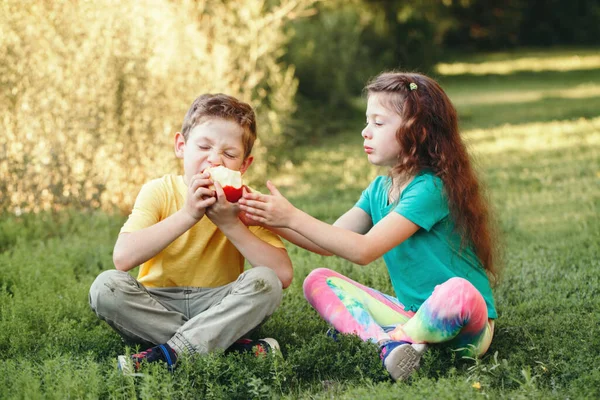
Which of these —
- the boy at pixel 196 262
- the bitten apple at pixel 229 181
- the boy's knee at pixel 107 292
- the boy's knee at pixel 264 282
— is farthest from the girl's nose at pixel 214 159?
the boy's knee at pixel 107 292

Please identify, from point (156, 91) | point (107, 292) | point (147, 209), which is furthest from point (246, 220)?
point (156, 91)

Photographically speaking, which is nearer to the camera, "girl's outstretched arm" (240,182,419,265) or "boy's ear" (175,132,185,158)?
"girl's outstretched arm" (240,182,419,265)

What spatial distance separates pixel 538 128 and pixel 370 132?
8298 millimetres

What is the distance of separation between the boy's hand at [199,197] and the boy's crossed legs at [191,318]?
34 cm

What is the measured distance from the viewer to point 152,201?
11.4 ft

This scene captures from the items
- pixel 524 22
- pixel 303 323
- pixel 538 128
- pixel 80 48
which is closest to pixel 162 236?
pixel 303 323

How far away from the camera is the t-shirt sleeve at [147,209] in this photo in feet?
11.1

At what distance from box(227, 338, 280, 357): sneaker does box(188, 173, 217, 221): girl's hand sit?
58 centimetres

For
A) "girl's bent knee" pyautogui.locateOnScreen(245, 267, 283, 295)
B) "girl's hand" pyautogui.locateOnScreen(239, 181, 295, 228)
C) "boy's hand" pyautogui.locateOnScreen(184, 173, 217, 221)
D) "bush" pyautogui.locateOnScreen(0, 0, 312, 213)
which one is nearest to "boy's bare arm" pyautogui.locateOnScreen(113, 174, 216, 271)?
"boy's hand" pyautogui.locateOnScreen(184, 173, 217, 221)

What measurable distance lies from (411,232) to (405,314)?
44 cm

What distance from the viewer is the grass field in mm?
2988

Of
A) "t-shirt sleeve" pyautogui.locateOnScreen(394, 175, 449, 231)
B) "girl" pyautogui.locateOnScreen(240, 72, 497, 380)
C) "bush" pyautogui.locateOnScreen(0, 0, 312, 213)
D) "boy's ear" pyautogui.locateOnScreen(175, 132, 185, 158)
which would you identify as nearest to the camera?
"girl" pyautogui.locateOnScreen(240, 72, 497, 380)

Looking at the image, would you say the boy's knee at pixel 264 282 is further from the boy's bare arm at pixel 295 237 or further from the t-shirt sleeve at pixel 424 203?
the t-shirt sleeve at pixel 424 203

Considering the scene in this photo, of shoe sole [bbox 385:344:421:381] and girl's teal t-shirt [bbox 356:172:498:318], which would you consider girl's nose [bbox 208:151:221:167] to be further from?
shoe sole [bbox 385:344:421:381]
